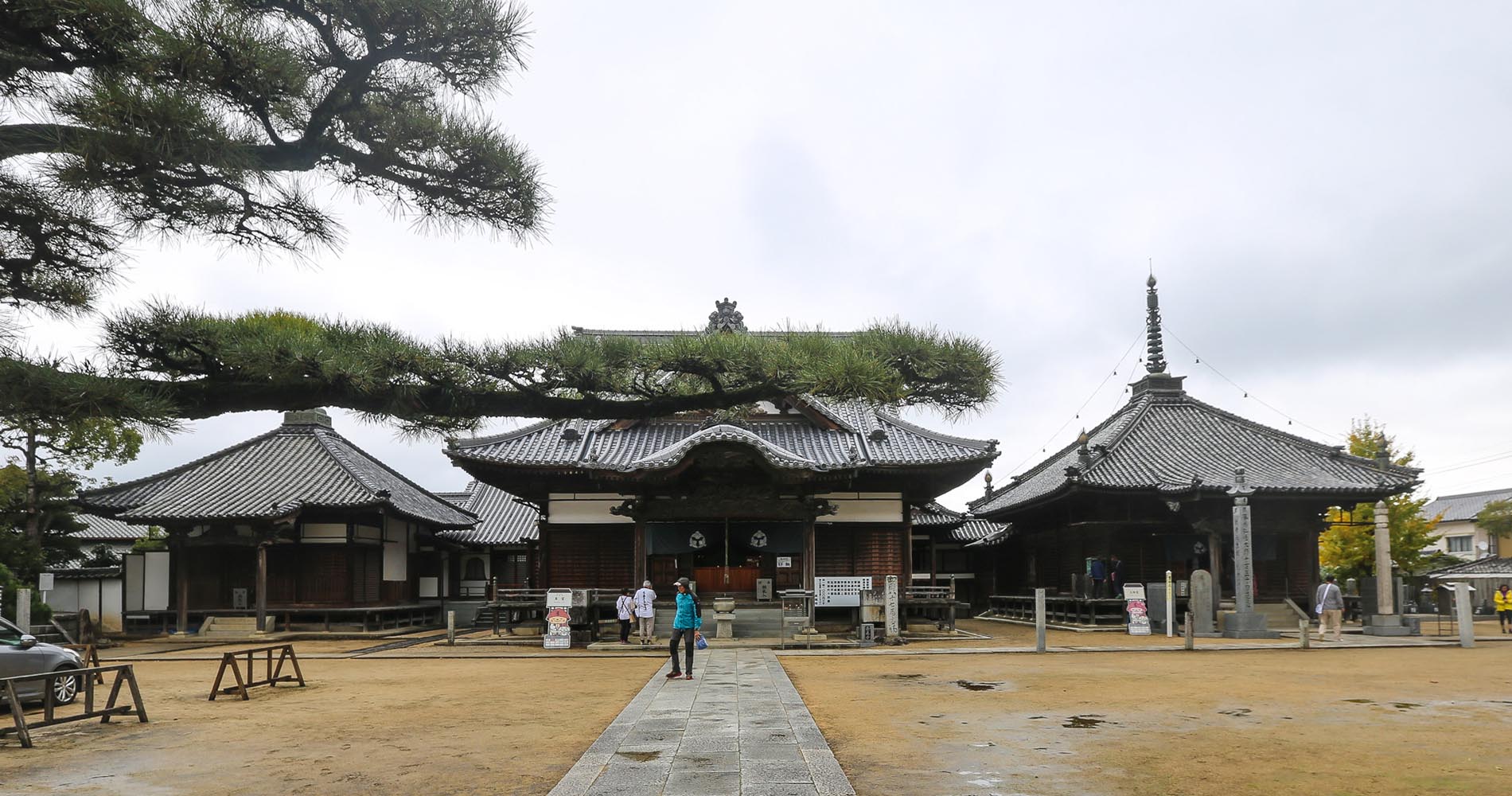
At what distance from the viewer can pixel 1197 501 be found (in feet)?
93.7

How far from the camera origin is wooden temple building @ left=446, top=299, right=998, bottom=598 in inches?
995

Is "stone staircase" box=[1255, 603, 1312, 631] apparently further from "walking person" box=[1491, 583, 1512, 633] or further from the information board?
the information board

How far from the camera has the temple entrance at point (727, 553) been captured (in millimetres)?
26875

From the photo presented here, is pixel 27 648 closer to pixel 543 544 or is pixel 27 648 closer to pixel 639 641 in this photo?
pixel 639 641

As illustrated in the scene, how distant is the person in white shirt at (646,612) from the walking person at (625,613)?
0.61 feet

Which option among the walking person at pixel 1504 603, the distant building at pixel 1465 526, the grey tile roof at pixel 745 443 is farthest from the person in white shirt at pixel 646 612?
the distant building at pixel 1465 526

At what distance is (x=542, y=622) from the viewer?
89.7 feet

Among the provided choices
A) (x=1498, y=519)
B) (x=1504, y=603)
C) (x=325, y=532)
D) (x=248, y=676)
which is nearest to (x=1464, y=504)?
(x=1498, y=519)

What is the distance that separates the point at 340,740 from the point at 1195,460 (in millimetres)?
27221

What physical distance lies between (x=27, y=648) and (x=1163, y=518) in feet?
87.1

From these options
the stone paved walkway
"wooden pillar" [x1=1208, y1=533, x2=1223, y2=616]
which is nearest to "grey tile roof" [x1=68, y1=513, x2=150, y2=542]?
the stone paved walkway

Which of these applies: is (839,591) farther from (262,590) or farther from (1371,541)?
(1371,541)

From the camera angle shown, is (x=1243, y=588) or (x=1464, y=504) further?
(x=1464, y=504)

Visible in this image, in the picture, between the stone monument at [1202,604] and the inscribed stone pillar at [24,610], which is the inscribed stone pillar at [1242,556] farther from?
the inscribed stone pillar at [24,610]
